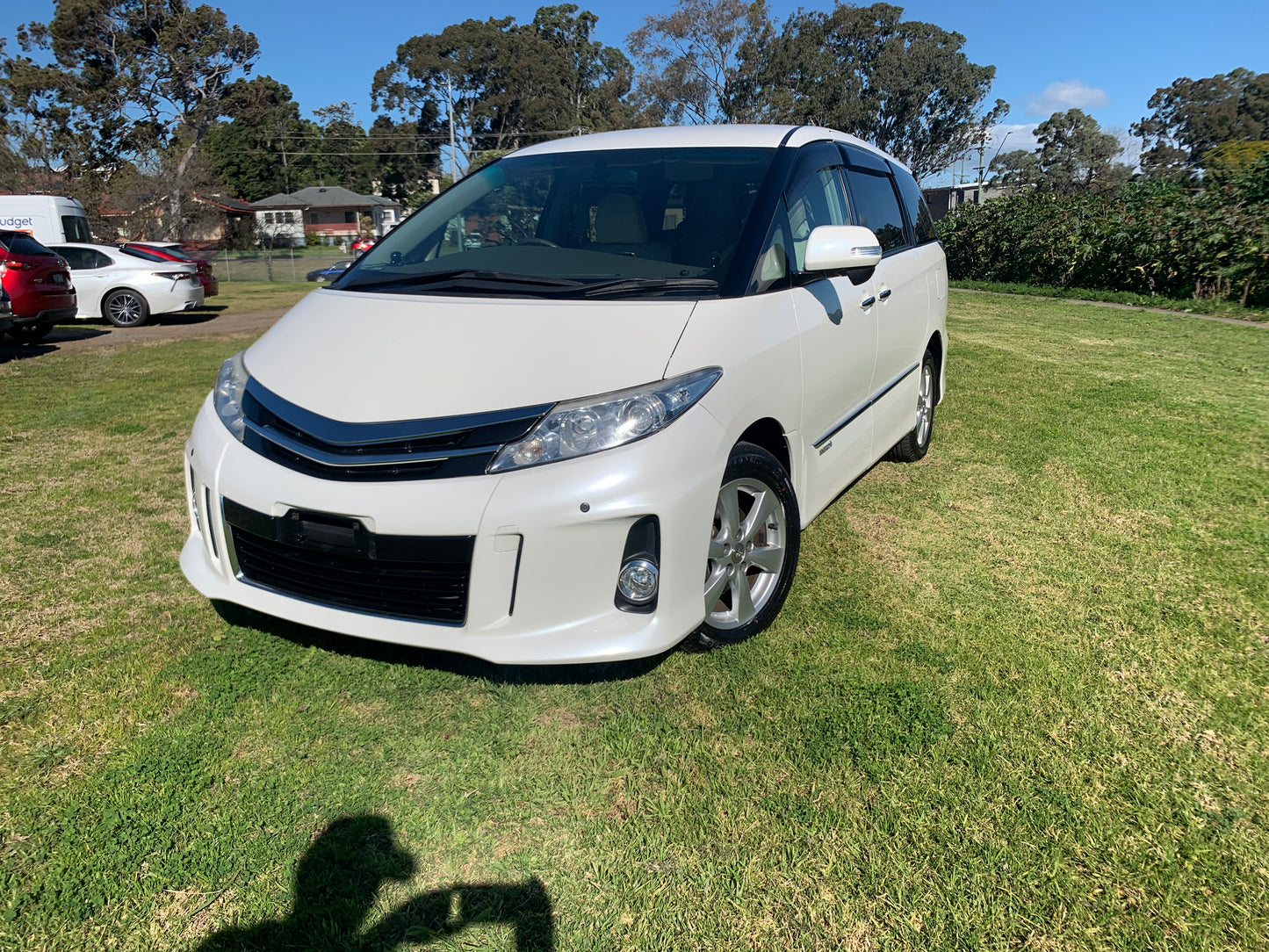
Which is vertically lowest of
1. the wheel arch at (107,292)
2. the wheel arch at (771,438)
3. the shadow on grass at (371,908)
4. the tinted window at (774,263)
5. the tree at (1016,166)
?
the shadow on grass at (371,908)

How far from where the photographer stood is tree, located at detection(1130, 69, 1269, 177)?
67.4 m

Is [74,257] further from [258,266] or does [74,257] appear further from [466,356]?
[258,266]

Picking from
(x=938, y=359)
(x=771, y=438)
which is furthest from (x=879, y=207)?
(x=771, y=438)

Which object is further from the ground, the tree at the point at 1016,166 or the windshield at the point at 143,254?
the tree at the point at 1016,166

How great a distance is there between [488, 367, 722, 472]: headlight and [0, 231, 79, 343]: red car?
1088 cm

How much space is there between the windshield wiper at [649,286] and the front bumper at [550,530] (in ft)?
1.81

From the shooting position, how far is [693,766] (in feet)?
8.09

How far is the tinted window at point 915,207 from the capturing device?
5.26 meters

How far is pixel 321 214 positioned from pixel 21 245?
183 ft

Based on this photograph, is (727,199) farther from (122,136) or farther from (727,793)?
(122,136)

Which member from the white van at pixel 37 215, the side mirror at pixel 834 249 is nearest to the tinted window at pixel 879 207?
the side mirror at pixel 834 249

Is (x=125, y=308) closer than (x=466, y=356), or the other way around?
(x=466, y=356)

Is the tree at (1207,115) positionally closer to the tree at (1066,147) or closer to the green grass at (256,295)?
the tree at (1066,147)

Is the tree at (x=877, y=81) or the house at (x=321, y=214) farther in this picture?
the house at (x=321, y=214)
